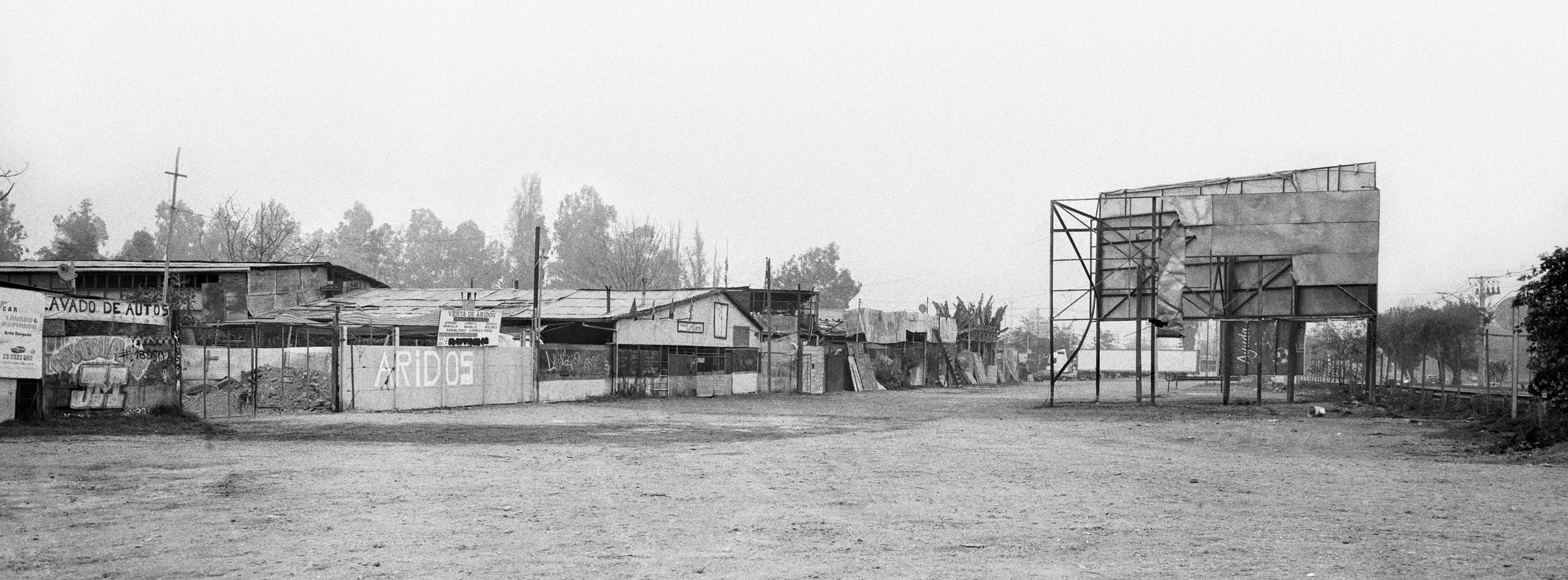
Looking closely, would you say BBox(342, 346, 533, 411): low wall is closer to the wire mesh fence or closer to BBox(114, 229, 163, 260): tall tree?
the wire mesh fence

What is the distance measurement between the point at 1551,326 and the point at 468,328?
25376 millimetres

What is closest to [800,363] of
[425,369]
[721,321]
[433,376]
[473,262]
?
[721,321]

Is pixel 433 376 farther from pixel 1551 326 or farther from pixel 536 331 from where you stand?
pixel 1551 326

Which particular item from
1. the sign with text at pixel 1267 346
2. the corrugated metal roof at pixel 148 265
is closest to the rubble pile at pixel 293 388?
the corrugated metal roof at pixel 148 265

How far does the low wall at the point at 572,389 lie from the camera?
36.8 metres

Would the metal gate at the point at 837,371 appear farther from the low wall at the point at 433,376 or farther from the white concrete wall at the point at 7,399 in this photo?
the white concrete wall at the point at 7,399

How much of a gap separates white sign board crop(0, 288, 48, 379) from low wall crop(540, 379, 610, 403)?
18.0 meters

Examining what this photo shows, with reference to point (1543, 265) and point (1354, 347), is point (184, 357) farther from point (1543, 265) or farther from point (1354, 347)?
point (1354, 347)

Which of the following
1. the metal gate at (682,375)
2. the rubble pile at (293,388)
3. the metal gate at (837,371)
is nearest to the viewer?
the rubble pile at (293,388)

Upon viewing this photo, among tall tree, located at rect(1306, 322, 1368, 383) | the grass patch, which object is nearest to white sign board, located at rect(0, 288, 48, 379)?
the grass patch

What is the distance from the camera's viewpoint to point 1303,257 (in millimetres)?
32375

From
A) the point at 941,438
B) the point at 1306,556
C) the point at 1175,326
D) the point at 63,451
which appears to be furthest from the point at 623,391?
the point at 1306,556

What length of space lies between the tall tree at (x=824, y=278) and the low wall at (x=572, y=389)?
61.4m

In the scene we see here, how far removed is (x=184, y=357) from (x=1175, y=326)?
87.8 ft
